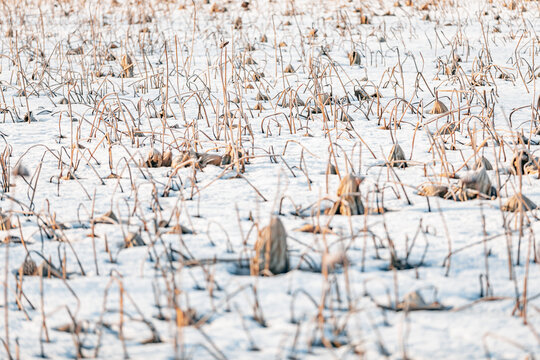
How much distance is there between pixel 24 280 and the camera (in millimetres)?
1822

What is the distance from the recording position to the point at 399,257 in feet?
6.16

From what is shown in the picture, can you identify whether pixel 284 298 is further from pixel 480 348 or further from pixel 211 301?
pixel 480 348

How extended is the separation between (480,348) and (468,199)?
107cm

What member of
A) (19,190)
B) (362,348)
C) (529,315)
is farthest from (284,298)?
(19,190)

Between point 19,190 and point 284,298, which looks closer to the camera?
point 284,298

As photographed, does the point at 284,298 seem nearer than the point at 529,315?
No

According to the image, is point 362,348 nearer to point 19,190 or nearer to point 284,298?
point 284,298

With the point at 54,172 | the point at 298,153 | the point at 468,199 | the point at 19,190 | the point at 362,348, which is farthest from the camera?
the point at 298,153

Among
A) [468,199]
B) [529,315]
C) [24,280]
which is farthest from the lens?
[468,199]

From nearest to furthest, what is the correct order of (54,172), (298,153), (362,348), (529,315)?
1. (362,348)
2. (529,315)
3. (54,172)
4. (298,153)

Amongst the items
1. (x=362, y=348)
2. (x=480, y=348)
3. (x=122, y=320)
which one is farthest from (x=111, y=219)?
(x=480, y=348)

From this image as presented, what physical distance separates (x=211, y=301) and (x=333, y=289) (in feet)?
1.14

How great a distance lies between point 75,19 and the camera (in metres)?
8.34

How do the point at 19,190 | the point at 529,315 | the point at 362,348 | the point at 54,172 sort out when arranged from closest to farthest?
the point at 362,348, the point at 529,315, the point at 19,190, the point at 54,172
